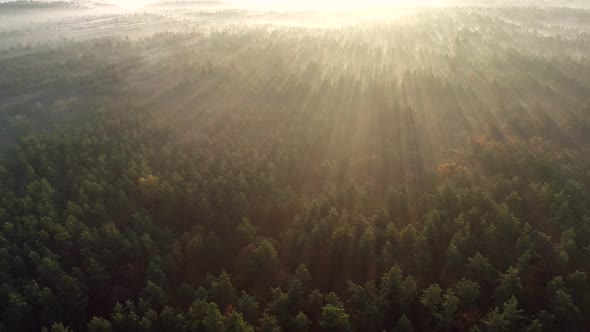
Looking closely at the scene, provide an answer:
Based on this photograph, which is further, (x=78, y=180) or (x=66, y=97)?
(x=66, y=97)

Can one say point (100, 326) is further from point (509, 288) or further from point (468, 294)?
point (509, 288)

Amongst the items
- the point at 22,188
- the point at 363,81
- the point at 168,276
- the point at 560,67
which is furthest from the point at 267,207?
the point at 560,67

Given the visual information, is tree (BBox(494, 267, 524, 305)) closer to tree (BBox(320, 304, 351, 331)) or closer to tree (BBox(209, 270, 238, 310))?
tree (BBox(320, 304, 351, 331))

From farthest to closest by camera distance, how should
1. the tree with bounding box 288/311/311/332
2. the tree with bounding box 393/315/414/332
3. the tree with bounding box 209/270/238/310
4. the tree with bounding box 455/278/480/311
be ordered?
the tree with bounding box 209/270/238/310 < the tree with bounding box 455/278/480/311 < the tree with bounding box 288/311/311/332 < the tree with bounding box 393/315/414/332

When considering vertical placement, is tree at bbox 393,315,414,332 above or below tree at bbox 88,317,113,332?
above

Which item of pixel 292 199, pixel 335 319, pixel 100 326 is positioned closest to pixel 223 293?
pixel 100 326

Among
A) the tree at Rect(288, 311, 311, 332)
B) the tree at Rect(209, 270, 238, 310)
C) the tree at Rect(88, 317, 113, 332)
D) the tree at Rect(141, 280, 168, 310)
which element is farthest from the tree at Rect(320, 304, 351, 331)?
the tree at Rect(88, 317, 113, 332)

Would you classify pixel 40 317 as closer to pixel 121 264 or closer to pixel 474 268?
pixel 121 264

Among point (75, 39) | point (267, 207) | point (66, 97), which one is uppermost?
point (75, 39)

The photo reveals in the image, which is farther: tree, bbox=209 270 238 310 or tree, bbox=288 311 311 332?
tree, bbox=209 270 238 310
